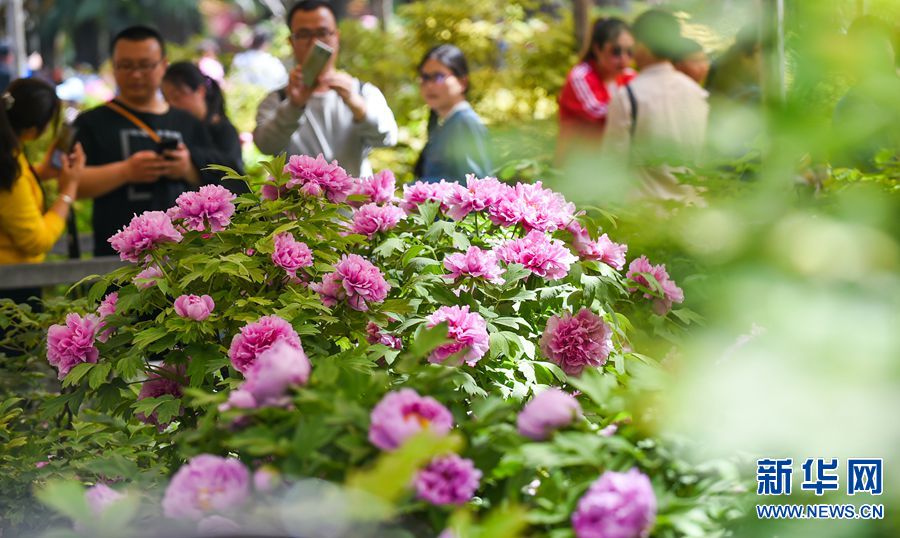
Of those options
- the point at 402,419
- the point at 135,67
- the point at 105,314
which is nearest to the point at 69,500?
the point at 402,419

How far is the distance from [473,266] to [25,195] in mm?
2487

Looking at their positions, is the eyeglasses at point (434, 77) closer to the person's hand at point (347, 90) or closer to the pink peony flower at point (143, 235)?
the person's hand at point (347, 90)

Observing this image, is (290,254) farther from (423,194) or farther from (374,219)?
(423,194)

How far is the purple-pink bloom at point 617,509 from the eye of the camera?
4.14ft

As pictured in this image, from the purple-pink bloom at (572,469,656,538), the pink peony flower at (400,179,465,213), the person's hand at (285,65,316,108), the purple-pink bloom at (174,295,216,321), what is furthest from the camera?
the person's hand at (285,65,316,108)

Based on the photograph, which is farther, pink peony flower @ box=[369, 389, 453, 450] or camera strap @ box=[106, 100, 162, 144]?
camera strap @ box=[106, 100, 162, 144]

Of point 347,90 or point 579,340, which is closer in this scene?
point 579,340

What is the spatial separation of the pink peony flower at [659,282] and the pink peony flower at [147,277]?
3.66ft

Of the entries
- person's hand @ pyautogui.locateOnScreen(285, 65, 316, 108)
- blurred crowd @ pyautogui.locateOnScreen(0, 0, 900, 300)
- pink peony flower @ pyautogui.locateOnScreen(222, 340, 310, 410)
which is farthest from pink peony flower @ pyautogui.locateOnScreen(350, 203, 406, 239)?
person's hand @ pyautogui.locateOnScreen(285, 65, 316, 108)

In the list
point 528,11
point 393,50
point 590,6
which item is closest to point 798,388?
point 590,6

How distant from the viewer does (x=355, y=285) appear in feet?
8.07

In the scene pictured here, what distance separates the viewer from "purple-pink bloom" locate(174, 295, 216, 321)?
7.88ft

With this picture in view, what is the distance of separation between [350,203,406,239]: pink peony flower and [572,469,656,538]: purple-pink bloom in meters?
1.57

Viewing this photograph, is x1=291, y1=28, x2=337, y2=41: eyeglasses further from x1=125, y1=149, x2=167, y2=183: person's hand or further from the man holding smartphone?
x1=125, y1=149, x2=167, y2=183: person's hand
